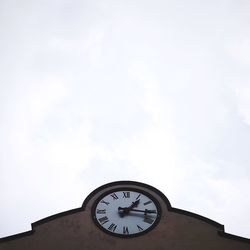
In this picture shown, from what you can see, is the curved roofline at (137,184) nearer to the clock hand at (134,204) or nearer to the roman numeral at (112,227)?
the clock hand at (134,204)

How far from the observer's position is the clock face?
8.93 metres

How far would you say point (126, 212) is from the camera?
9.38 m

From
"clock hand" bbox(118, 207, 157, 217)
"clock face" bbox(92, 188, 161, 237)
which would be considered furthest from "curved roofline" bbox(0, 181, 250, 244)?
"clock hand" bbox(118, 207, 157, 217)

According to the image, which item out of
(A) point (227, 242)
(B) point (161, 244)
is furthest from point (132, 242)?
(A) point (227, 242)

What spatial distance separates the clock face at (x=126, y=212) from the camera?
8.93m

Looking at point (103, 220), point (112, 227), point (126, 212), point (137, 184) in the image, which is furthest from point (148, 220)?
point (137, 184)

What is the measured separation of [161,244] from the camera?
27.9ft

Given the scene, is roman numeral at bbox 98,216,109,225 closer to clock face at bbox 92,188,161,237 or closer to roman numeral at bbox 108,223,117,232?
clock face at bbox 92,188,161,237

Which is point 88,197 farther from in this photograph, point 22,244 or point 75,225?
point 22,244

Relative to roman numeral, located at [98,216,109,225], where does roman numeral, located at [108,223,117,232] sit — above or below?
below

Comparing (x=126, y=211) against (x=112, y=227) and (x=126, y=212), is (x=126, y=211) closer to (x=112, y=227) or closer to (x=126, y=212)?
(x=126, y=212)

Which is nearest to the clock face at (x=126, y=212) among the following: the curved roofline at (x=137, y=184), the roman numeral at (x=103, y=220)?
the roman numeral at (x=103, y=220)

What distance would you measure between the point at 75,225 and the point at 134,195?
5.39 feet

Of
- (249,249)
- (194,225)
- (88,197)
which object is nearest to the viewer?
(249,249)
